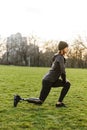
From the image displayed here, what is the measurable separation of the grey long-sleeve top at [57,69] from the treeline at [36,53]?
7902cm

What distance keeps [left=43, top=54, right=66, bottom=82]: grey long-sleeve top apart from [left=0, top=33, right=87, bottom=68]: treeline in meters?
79.0

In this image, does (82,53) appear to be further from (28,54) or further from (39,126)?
(39,126)

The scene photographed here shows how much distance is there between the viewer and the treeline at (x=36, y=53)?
3548 inches

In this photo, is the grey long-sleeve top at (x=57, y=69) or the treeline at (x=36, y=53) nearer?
the grey long-sleeve top at (x=57, y=69)

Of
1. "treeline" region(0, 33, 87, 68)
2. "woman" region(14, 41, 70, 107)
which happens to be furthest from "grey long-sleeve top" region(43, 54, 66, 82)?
"treeline" region(0, 33, 87, 68)

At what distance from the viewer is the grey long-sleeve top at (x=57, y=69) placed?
9156mm

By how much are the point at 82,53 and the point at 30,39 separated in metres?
15.6

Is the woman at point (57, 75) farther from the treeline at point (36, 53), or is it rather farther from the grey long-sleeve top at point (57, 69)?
the treeline at point (36, 53)

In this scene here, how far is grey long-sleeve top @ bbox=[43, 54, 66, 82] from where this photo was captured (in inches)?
360

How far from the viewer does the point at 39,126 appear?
7070 mm

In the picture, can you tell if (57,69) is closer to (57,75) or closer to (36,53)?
(57,75)

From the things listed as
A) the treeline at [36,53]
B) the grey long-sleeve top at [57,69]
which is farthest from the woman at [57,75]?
the treeline at [36,53]

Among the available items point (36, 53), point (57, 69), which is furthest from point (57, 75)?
point (36, 53)

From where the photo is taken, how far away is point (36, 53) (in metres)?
92.6
